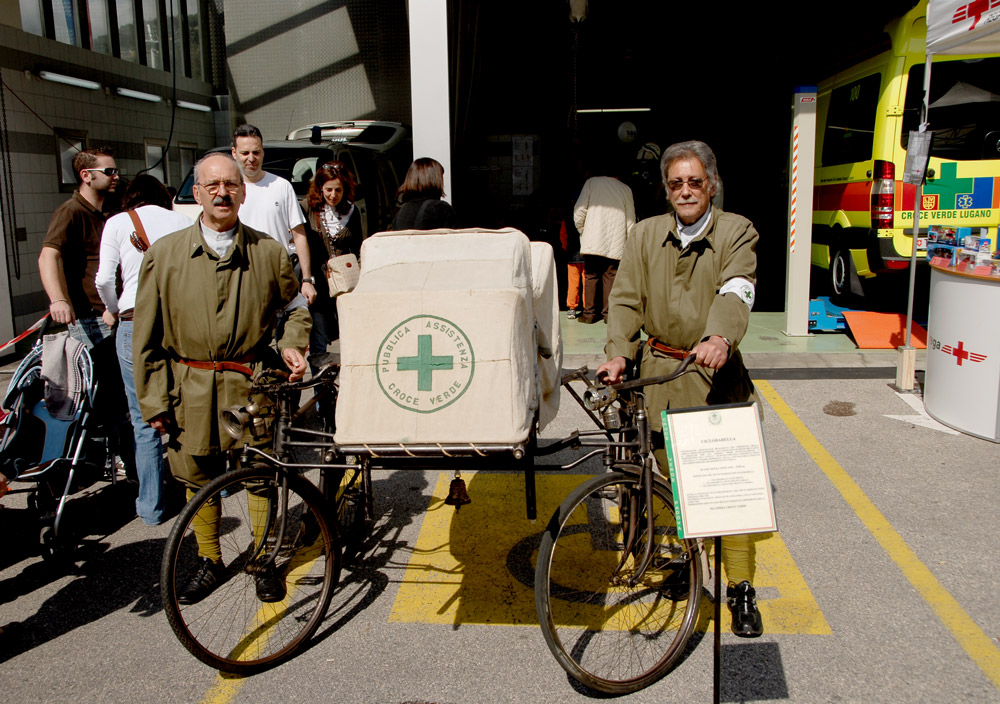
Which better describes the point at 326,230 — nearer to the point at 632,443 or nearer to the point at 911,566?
the point at 632,443

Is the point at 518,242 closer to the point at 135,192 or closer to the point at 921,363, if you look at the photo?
the point at 135,192

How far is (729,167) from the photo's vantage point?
1656 centimetres

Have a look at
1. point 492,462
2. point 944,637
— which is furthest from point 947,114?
point 492,462

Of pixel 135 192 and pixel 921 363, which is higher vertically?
pixel 135 192

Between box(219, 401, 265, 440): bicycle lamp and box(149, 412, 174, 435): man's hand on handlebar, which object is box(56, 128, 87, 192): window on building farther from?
box(219, 401, 265, 440): bicycle lamp

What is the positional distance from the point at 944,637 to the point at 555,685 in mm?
1567

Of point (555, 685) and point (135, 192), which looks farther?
point (135, 192)

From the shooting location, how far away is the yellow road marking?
122 inches

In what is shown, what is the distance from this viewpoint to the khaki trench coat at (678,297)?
3.25 metres

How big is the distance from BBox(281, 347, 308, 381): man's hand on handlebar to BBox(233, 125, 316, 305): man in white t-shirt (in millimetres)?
1653

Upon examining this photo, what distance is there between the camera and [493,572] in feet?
12.6

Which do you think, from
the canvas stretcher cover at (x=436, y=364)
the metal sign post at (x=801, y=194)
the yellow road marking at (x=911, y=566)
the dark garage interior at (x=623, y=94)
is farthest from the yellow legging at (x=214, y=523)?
the dark garage interior at (x=623, y=94)

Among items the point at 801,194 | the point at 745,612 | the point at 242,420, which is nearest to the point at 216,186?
the point at 242,420

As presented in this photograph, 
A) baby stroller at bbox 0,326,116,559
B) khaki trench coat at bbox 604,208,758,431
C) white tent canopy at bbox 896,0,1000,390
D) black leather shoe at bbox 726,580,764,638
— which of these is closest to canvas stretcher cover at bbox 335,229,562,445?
khaki trench coat at bbox 604,208,758,431
